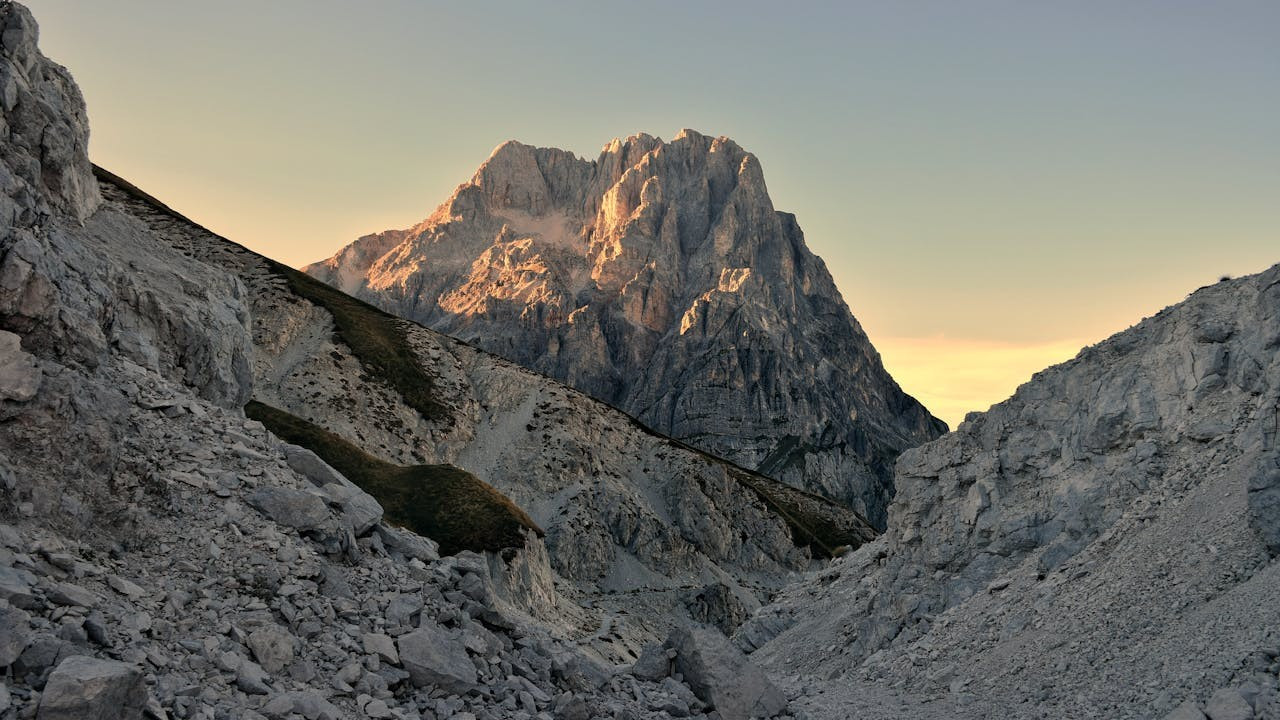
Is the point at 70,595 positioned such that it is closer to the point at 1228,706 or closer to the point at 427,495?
the point at 1228,706

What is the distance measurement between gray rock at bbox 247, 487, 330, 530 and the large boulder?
13045mm

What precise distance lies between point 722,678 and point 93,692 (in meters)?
19.2

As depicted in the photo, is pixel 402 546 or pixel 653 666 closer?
pixel 402 546

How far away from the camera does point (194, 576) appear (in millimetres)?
19500

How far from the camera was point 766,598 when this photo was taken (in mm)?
113625

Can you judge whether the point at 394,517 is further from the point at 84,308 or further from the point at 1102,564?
the point at 1102,564

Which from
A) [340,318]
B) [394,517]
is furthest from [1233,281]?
[340,318]

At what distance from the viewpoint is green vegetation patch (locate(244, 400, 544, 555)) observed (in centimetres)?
7156

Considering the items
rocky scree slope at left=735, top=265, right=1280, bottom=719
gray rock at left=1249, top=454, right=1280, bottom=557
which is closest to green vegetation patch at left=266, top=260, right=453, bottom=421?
rocky scree slope at left=735, top=265, right=1280, bottom=719

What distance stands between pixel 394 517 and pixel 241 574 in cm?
5139

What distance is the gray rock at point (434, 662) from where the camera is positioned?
66.5 feet

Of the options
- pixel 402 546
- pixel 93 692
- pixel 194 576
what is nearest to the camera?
pixel 93 692

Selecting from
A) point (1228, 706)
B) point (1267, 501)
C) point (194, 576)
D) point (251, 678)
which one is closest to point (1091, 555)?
point (1267, 501)

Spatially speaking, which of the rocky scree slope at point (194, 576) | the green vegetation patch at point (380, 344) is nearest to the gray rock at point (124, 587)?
the rocky scree slope at point (194, 576)
